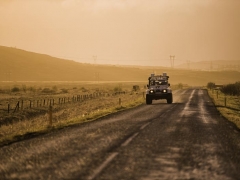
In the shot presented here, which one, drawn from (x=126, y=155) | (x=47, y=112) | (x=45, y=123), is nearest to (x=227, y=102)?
(x=47, y=112)

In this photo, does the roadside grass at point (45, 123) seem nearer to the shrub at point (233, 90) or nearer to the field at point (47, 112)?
the field at point (47, 112)

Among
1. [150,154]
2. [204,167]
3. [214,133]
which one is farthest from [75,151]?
[214,133]

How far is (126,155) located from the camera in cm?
930

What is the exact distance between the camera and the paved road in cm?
752

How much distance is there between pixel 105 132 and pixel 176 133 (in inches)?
110

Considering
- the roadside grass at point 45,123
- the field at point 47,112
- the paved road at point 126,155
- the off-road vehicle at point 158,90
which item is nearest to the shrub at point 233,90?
the field at point 47,112

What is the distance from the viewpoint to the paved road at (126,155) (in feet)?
24.7

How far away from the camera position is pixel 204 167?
8172 millimetres

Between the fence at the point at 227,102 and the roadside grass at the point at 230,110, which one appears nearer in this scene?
the roadside grass at the point at 230,110

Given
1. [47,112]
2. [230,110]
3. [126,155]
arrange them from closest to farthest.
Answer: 1. [126,155]
2. [230,110]
3. [47,112]

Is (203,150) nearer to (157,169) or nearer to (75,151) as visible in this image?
→ (157,169)

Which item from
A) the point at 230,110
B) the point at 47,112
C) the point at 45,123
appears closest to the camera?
the point at 45,123

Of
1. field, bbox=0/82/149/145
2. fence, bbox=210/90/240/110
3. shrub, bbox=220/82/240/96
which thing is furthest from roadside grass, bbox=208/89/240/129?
shrub, bbox=220/82/240/96

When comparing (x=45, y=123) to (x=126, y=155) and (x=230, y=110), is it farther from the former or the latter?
(x=230, y=110)
